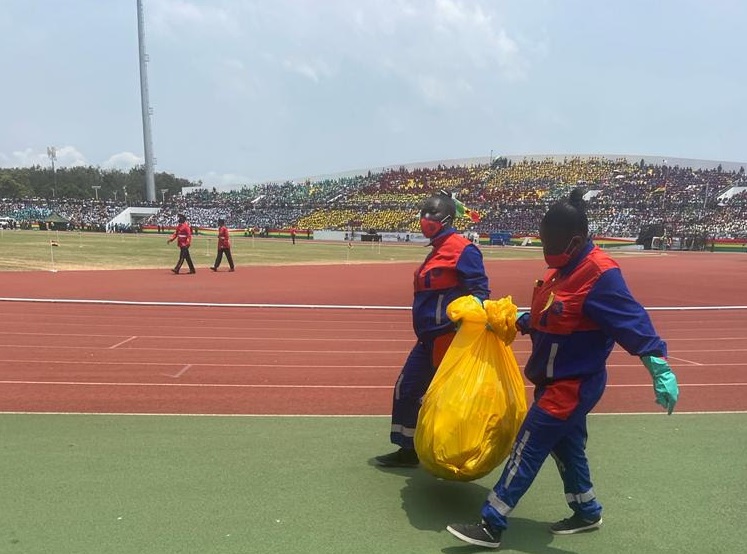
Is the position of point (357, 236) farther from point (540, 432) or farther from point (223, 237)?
point (540, 432)

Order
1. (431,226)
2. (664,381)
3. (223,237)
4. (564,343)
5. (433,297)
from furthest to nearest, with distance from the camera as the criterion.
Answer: (223,237) → (431,226) → (433,297) → (564,343) → (664,381)

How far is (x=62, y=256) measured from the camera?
2398 cm

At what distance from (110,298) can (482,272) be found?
35.7ft

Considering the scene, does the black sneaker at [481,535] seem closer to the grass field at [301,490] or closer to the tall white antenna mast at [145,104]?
the grass field at [301,490]

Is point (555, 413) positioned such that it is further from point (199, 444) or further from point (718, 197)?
point (718, 197)

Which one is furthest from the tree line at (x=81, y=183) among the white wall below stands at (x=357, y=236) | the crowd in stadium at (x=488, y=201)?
the white wall below stands at (x=357, y=236)

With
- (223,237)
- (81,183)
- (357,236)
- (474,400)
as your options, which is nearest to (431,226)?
(474,400)

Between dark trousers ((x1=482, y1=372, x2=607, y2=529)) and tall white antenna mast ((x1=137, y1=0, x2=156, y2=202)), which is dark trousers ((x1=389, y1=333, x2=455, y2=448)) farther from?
tall white antenna mast ((x1=137, y1=0, x2=156, y2=202))

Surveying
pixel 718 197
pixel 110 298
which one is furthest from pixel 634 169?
pixel 110 298

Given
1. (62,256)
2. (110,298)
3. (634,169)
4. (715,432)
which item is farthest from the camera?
(634,169)

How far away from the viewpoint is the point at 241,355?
7.55 m

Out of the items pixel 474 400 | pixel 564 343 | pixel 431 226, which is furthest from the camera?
pixel 431 226

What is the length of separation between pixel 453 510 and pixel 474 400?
76cm

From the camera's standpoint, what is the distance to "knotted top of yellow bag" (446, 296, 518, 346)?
3.14 meters
